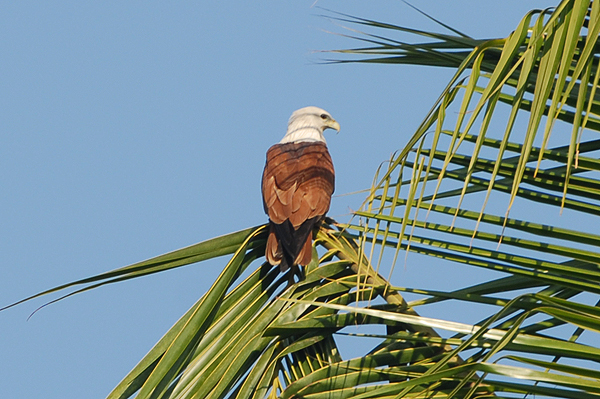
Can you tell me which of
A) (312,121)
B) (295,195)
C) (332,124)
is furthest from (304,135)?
(295,195)

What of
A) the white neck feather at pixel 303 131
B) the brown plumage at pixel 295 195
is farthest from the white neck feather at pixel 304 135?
the brown plumage at pixel 295 195

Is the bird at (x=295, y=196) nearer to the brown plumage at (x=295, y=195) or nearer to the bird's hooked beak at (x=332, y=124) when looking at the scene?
the brown plumage at (x=295, y=195)

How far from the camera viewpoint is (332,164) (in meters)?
5.36

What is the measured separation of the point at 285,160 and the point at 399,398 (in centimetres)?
347

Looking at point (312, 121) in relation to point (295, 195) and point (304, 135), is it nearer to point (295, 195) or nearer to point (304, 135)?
point (304, 135)

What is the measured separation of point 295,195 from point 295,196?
0.01 metres

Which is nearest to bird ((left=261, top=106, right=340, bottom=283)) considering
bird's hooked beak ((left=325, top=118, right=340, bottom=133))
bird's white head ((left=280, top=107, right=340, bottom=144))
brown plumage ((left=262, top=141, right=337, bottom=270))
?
brown plumage ((left=262, top=141, right=337, bottom=270))

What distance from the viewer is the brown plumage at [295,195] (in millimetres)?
3376

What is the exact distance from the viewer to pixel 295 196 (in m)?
4.51

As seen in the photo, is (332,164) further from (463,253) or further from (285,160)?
(463,253)

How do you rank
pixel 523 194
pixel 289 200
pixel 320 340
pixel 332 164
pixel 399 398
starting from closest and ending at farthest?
pixel 399 398 → pixel 523 194 → pixel 320 340 → pixel 289 200 → pixel 332 164

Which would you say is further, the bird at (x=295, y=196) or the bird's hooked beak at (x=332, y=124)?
the bird's hooked beak at (x=332, y=124)

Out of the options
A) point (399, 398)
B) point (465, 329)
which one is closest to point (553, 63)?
point (465, 329)

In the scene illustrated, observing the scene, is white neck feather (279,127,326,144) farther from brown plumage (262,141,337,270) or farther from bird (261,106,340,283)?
brown plumage (262,141,337,270)
